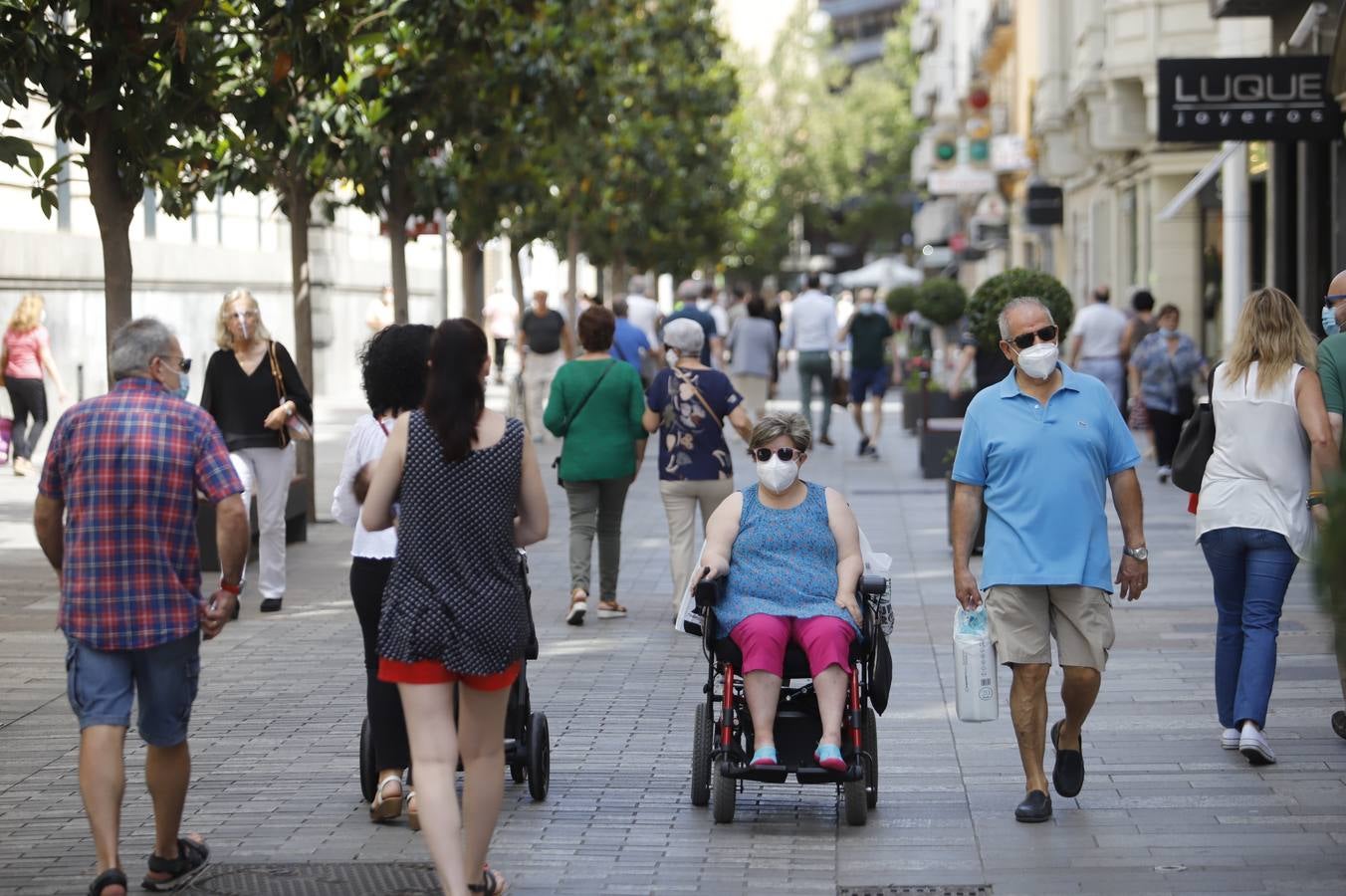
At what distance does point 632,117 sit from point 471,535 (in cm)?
2900

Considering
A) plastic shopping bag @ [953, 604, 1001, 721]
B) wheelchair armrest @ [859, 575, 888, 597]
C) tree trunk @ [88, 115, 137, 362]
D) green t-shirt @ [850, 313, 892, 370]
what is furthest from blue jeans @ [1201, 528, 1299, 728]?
green t-shirt @ [850, 313, 892, 370]

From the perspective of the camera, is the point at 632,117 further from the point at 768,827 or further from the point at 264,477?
the point at 768,827

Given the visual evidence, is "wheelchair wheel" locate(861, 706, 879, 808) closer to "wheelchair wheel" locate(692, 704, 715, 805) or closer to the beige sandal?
"wheelchair wheel" locate(692, 704, 715, 805)

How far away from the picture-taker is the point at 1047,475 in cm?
671

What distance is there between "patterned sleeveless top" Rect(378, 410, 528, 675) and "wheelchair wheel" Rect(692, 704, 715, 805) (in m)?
1.50

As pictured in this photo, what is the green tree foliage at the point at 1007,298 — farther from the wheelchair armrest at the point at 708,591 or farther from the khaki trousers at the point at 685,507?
the wheelchair armrest at the point at 708,591

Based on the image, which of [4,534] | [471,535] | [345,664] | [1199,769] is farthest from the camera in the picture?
[4,534]

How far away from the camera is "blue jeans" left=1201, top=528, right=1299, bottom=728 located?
25.0 feet

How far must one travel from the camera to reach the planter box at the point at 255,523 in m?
13.0

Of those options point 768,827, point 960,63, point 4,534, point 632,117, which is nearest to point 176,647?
point 768,827

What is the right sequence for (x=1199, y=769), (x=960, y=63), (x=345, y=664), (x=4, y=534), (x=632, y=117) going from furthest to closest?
1. (x=960, y=63)
2. (x=632, y=117)
3. (x=4, y=534)
4. (x=345, y=664)
5. (x=1199, y=769)

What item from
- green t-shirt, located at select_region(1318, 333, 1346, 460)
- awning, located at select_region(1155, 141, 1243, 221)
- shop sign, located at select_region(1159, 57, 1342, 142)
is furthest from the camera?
awning, located at select_region(1155, 141, 1243, 221)

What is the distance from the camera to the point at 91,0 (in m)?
10.2

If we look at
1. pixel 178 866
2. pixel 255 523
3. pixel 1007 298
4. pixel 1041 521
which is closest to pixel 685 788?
pixel 1041 521
